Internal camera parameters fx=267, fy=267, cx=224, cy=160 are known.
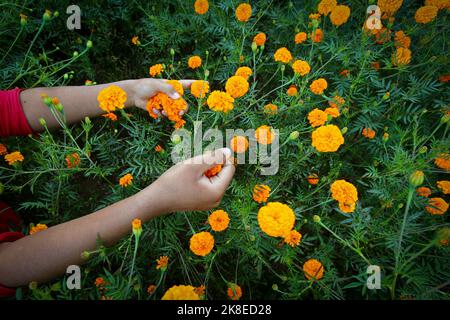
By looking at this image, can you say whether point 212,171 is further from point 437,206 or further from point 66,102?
point 437,206

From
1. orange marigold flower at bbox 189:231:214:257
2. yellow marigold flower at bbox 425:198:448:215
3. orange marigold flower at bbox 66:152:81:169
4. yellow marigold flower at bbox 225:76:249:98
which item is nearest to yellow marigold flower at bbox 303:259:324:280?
orange marigold flower at bbox 189:231:214:257

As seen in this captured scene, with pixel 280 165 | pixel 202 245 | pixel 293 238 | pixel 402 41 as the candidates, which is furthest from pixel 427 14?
pixel 202 245

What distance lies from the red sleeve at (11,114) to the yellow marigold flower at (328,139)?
1119 millimetres

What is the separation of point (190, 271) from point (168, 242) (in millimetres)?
192

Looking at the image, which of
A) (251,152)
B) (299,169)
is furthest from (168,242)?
(299,169)

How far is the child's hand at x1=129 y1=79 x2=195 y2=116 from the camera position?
1036mm

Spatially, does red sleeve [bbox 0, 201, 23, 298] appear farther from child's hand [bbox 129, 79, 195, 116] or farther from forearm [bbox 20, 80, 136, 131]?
child's hand [bbox 129, 79, 195, 116]

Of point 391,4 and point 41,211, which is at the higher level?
point 391,4

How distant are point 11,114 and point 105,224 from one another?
2.05ft

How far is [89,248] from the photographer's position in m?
0.81

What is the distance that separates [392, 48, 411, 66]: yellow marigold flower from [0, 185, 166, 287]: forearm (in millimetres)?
1182

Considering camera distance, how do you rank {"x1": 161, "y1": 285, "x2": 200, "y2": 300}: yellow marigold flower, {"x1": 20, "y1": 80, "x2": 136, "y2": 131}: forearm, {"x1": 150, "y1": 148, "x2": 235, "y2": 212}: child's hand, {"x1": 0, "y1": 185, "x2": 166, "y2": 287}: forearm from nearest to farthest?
{"x1": 161, "y1": 285, "x2": 200, "y2": 300}: yellow marigold flower → {"x1": 0, "y1": 185, "x2": 166, "y2": 287}: forearm → {"x1": 150, "y1": 148, "x2": 235, "y2": 212}: child's hand → {"x1": 20, "y1": 80, "x2": 136, "y2": 131}: forearm

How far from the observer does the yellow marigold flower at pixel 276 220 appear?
79 cm

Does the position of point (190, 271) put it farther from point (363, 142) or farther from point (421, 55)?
point (421, 55)
